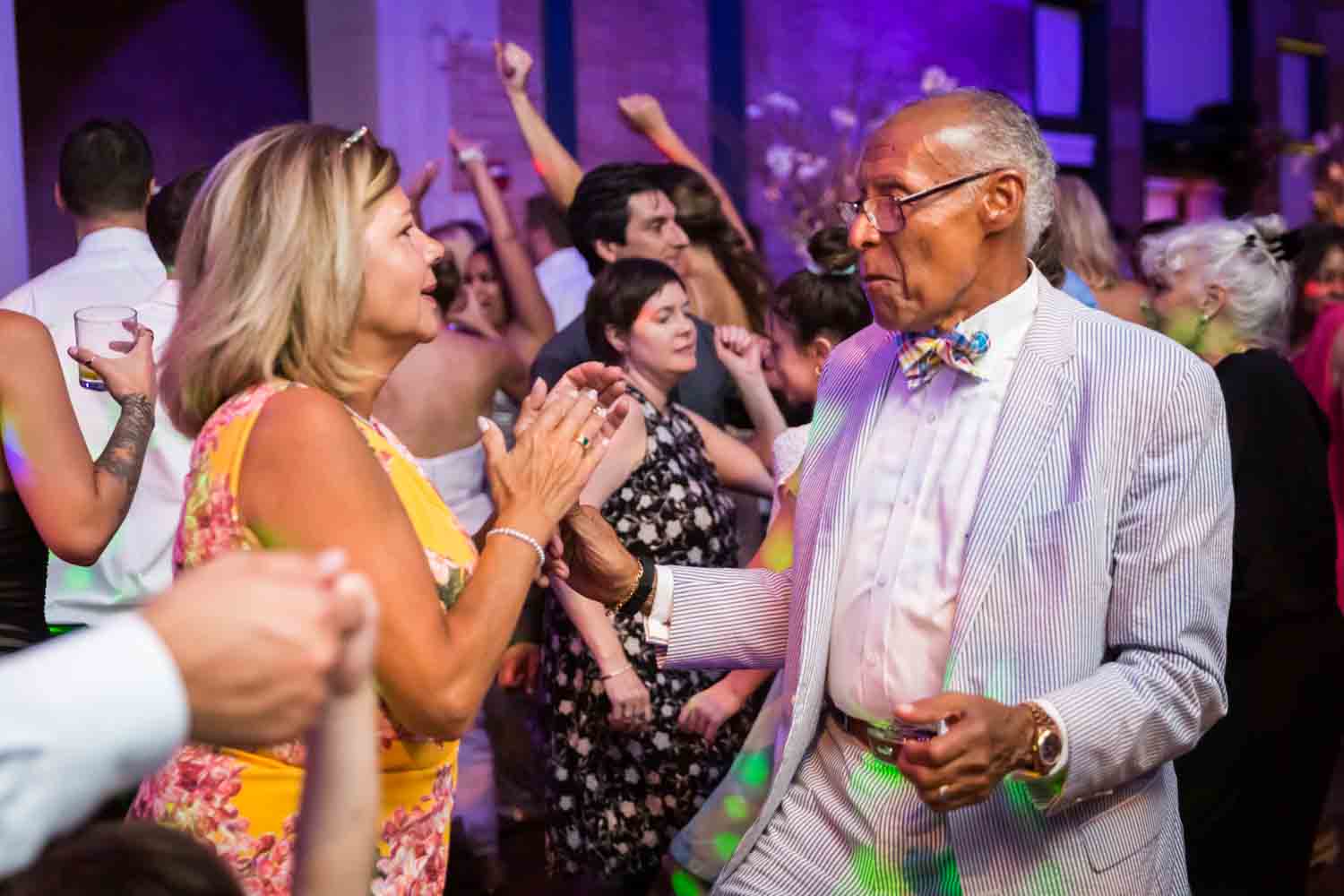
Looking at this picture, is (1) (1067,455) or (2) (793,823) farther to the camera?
(2) (793,823)

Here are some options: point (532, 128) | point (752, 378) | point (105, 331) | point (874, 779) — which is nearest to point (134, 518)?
point (105, 331)

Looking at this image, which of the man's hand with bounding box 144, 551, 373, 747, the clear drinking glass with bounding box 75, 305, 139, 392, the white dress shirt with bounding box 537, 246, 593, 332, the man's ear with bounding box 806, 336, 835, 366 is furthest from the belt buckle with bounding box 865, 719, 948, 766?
the white dress shirt with bounding box 537, 246, 593, 332

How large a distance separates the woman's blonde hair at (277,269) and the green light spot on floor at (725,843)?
1264 millimetres

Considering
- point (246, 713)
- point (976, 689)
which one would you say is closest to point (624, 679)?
point (976, 689)

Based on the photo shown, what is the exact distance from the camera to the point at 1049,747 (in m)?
1.75

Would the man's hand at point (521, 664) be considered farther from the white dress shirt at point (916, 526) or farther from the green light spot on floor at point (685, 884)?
the white dress shirt at point (916, 526)

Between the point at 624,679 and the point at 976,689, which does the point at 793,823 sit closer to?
the point at 976,689

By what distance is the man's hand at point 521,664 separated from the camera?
369cm

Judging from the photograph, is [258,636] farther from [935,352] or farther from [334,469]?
[935,352]

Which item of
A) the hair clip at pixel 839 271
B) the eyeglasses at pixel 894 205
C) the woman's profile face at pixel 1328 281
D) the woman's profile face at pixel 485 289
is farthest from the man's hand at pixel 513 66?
the eyeglasses at pixel 894 205

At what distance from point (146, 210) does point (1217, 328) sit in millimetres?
2462

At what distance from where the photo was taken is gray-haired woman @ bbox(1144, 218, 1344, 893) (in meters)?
3.02

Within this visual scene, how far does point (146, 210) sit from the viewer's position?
3.55 metres

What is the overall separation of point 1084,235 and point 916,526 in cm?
288
